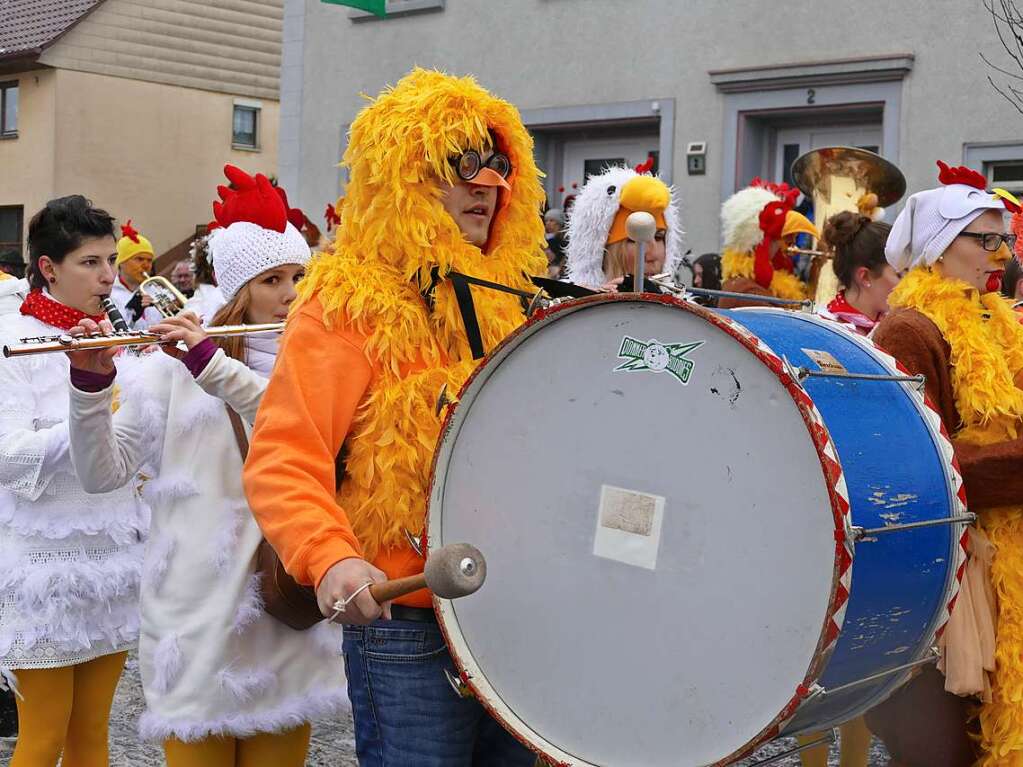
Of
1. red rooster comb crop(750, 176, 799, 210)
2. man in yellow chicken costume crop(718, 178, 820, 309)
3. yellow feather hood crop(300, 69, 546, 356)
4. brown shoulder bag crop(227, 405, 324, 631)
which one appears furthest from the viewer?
red rooster comb crop(750, 176, 799, 210)

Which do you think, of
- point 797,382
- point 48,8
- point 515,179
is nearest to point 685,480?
point 797,382

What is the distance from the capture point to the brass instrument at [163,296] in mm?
3379

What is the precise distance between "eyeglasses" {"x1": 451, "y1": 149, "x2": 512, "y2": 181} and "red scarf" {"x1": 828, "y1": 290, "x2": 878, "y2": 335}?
1.56 metres

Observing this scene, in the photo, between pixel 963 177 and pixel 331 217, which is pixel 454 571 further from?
pixel 331 217

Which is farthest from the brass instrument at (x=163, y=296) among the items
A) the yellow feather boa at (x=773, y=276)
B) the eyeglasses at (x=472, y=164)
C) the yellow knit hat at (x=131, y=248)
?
the yellow knit hat at (x=131, y=248)

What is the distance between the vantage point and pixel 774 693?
80.3 inches

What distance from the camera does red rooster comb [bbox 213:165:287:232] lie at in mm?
3496

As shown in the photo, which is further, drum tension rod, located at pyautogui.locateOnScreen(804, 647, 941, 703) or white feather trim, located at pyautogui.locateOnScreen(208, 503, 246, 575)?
white feather trim, located at pyautogui.locateOnScreen(208, 503, 246, 575)

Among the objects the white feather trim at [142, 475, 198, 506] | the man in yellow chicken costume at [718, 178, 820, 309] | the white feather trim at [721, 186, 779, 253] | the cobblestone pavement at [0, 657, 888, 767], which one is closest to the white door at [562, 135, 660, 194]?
the white feather trim at [721, 186, 779, 253]

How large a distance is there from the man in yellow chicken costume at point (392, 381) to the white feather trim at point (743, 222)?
151 inches

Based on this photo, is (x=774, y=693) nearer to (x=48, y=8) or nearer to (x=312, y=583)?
(x=312, y=583)

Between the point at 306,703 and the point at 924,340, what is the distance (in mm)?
1693

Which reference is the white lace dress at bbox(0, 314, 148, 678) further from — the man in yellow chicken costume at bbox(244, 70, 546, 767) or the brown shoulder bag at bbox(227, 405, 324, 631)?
the man in yellow chicken costume at bbox(244, 70, 546, 767)

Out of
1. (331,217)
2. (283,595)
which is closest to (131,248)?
(331,217)
